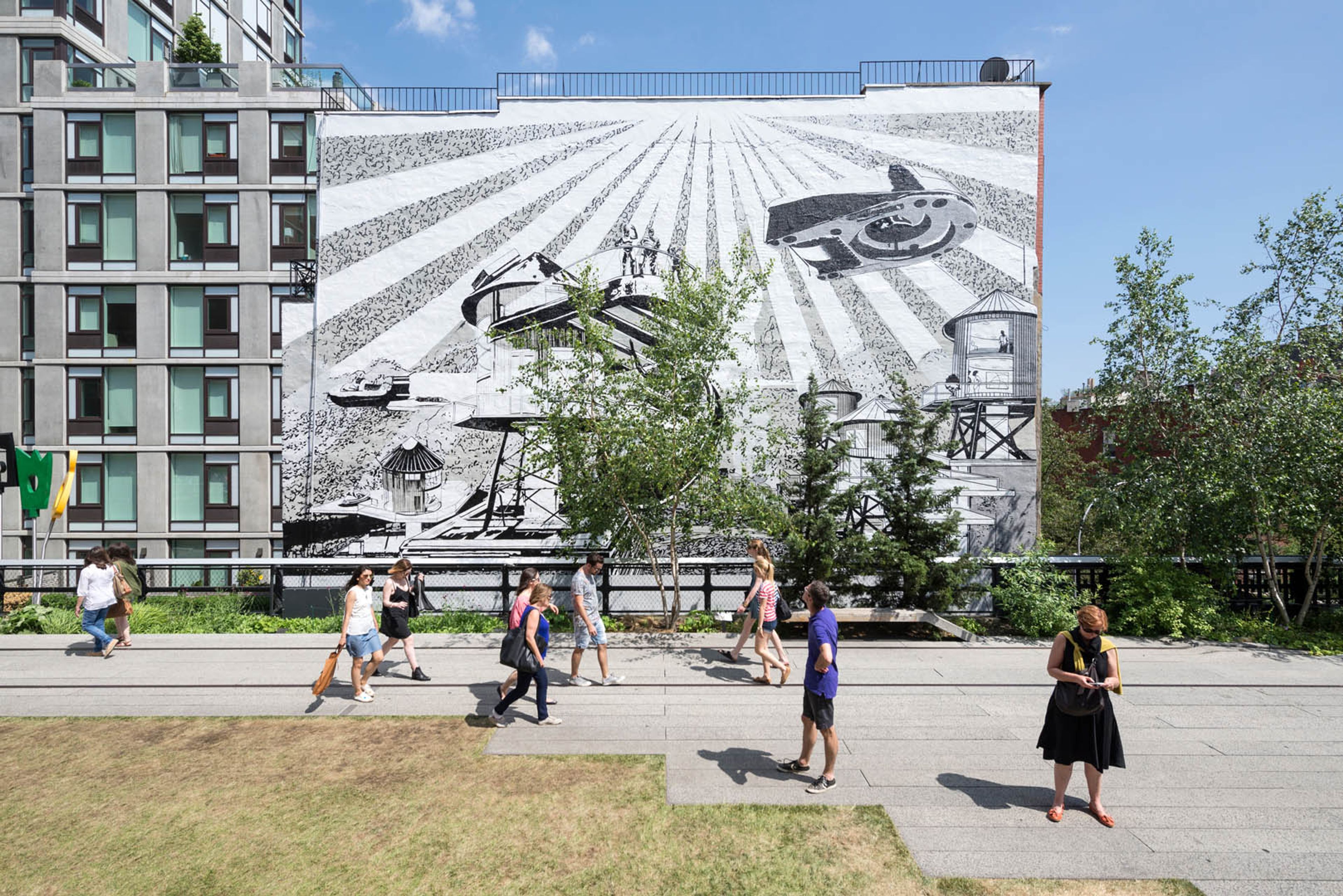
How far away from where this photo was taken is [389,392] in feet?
56.3

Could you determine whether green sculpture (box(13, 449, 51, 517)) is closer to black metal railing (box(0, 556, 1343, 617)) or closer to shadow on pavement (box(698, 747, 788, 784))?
black metal railing (box(0, 556, 1343, 617))

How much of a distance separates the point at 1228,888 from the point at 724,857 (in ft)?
11.3

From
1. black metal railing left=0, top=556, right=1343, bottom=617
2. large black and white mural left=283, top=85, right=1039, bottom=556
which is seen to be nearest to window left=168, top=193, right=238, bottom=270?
large black and white mural left=283, top=85, right=1039, bottom=556

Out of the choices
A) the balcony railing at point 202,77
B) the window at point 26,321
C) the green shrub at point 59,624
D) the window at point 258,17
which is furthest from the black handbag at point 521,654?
the window at point 258,17

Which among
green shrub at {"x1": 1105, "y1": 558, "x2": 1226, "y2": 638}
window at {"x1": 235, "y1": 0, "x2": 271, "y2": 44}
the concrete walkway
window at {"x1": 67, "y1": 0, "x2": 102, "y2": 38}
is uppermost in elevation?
window at {"x1": 235, "y1": 0, "x2": 271, "y2": 44}

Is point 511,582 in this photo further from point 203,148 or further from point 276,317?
point 203,148

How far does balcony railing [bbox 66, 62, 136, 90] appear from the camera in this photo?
70.1 ft

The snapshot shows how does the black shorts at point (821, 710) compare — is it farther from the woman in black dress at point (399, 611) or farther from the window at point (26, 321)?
the window at point (26, 321)

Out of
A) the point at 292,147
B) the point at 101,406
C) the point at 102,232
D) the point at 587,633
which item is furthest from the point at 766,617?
the point at 102,232

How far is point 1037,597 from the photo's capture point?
12.1 meters

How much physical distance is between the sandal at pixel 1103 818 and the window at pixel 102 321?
26.4 meters

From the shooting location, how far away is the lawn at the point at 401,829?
4.78m

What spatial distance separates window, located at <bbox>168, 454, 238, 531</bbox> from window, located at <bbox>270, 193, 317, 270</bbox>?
6.57m

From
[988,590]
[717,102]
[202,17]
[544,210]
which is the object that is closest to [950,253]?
[717,102]
